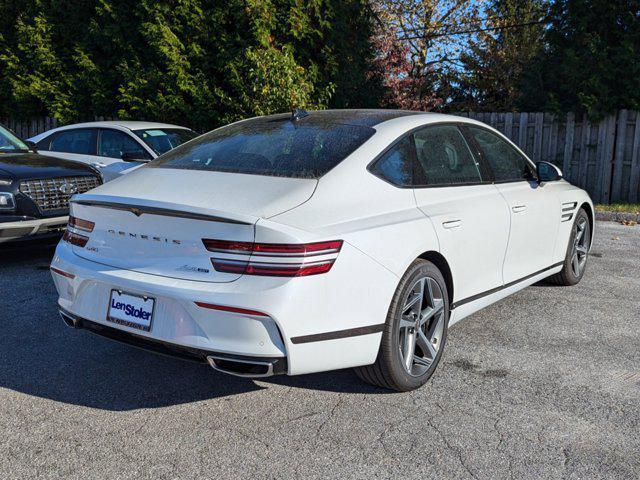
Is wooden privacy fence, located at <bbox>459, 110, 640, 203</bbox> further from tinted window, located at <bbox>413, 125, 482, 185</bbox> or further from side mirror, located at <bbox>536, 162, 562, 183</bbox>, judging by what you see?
tinted window, located at <bbox>413, 125, 482, 185</bbox>

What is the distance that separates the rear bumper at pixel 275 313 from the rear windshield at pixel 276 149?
0.68 meters

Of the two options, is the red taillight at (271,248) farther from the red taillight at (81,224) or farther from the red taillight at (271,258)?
the red taillight at (81,224)

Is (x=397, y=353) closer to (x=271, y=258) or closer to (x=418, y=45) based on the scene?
(x=271, y=258)

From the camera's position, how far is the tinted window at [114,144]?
9.38 metres

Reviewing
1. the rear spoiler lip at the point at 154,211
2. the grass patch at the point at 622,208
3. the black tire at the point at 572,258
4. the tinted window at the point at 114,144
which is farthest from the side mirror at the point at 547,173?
the grass patch at the point at 622,208

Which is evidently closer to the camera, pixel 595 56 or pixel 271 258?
pixel 271 258

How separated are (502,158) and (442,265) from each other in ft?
4.91

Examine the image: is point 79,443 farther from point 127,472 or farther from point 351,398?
point 351,398

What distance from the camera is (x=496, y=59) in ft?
79.2

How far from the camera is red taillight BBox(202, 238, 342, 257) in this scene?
306 centimetres

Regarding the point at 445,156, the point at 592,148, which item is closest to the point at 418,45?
the point at 592,148

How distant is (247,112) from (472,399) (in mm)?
10405

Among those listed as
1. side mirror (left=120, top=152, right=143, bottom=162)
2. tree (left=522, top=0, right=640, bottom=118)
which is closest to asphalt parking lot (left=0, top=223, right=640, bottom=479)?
side mirror (left=120, top=152, right=143, bottom=162)

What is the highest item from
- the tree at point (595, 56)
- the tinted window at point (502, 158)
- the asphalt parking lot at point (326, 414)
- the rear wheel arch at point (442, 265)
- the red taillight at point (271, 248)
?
the tree at point (595, 56)
